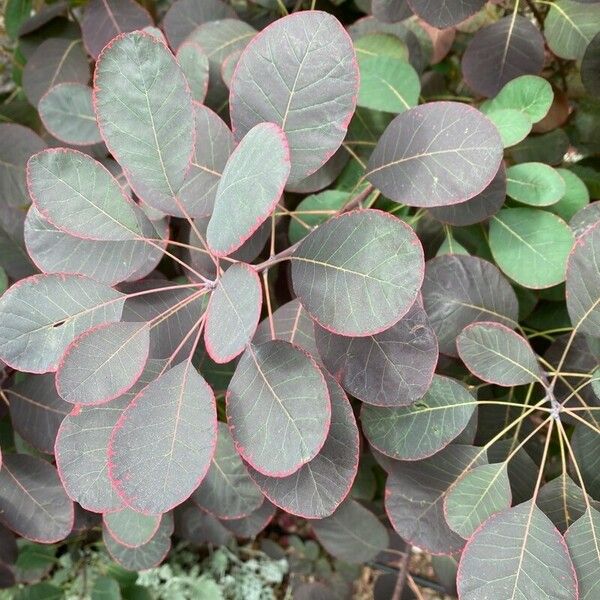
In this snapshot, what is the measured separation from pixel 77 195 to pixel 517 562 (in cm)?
55

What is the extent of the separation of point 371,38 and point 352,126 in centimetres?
13

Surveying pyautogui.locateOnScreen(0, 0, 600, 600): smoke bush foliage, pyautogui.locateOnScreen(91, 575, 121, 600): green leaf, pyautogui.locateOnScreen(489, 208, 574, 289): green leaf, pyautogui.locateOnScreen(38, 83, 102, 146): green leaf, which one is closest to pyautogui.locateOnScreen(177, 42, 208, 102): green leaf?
pyautogui.locateOnScreen(0, 0, 600, 600): smoke bush foliage

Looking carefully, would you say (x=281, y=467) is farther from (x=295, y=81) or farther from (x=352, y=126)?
(x=352, y=126)

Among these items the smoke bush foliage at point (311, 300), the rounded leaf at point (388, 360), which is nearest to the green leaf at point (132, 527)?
the smoke bush foliage at point (311, 300)

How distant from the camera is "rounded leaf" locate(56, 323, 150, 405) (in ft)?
1.94

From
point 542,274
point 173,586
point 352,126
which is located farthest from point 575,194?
point 173,586

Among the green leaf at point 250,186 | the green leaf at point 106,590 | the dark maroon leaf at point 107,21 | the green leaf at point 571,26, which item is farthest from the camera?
the green leaf at point 106,590

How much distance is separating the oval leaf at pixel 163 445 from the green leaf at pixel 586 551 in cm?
37

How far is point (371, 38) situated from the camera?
0.91m

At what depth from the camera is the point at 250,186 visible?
51 centimetres

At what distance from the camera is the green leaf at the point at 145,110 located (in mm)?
568

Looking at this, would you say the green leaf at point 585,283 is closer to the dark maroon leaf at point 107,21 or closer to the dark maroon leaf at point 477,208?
the dark maroon leaf at point 477,208

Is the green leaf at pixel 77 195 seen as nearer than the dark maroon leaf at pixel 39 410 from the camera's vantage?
Yes

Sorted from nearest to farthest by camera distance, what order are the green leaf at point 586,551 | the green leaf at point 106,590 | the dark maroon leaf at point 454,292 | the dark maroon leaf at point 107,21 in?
the green leaf at point 586,551, the dark maroon leaf at point 454,292, the dark maroon leaf at point 107,21, the green leaf at point 106,590
